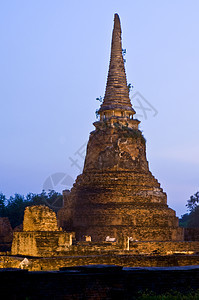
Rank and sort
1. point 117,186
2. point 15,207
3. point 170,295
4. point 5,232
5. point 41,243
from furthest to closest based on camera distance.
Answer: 1. point 15,207
2. point 5,232
3. point 117,186
4. point 41,243
5. point 170,295

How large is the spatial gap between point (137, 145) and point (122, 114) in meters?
2.71

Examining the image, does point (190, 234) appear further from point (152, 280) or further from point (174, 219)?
point (152, 280)

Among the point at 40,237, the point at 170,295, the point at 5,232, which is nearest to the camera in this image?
the point at 170,295

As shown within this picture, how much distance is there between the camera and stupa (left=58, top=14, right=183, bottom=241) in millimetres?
30109

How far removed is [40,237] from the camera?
1989 cm

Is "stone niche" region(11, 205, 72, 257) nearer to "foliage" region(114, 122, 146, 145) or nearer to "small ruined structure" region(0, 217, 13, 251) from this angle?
"small ruined structure" region(0, 217, 13, 251)

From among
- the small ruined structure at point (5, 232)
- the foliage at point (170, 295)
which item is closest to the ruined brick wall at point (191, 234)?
the small ruined structure at point (5, 232)

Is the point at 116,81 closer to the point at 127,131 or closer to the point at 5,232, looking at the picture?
the point at 127,131

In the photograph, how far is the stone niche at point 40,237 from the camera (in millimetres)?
19636

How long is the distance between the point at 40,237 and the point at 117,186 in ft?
40.8

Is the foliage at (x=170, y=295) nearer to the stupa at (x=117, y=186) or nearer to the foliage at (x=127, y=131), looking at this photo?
the stupa at (x=117, y=186)

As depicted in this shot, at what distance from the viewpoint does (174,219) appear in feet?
107

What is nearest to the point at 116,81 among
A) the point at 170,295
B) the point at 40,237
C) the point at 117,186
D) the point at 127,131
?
the point at 127,131

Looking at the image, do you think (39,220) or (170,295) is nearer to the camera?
(170,295)
